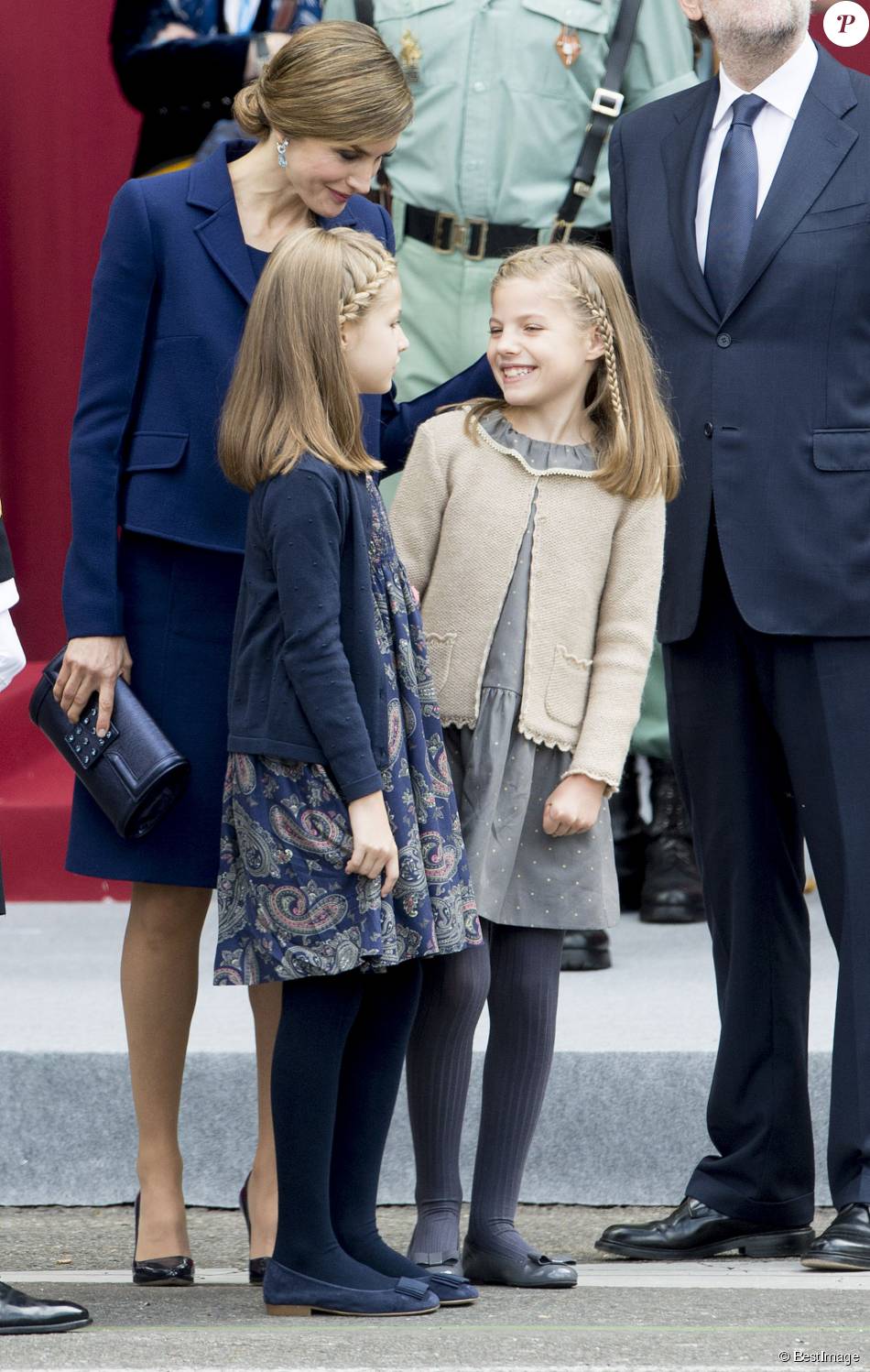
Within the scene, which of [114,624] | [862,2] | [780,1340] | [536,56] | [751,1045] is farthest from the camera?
[862,2]

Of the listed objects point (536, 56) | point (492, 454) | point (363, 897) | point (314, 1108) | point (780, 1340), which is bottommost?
point (780, 1340)

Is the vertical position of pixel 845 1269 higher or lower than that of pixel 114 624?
lower

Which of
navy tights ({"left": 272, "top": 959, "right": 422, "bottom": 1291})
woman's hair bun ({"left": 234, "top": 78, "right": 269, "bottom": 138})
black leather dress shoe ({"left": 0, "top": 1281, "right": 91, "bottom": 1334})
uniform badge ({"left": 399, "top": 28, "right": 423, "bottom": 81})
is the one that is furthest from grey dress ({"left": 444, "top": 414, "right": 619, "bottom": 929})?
uniform badge ({"left": 399, "top": 28, "right": 423, "bottom": 81})

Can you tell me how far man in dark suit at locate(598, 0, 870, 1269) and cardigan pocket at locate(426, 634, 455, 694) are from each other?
415mm

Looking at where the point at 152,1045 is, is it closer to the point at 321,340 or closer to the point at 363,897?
the point at 363,897

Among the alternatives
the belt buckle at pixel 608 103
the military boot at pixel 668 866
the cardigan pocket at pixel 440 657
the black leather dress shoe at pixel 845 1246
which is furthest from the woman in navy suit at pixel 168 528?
the military boot at pixel 668 866

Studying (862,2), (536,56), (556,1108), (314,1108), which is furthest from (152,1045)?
(862,2)

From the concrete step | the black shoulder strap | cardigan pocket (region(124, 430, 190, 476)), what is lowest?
the concrete step

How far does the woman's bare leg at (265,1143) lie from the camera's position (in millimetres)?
3318

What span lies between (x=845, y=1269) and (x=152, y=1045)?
1040 millimetres

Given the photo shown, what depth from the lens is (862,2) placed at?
5371 mm

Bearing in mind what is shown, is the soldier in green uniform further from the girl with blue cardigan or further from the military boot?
the girl with blue cardigan

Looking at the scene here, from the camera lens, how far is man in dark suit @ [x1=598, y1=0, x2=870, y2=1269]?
11.0ft

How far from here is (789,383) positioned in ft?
11.1
